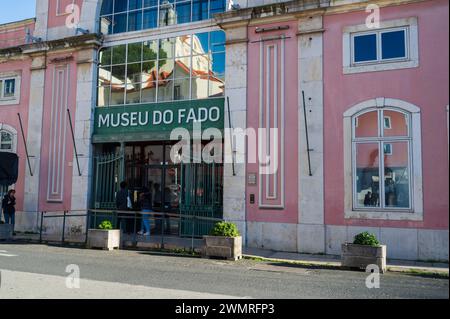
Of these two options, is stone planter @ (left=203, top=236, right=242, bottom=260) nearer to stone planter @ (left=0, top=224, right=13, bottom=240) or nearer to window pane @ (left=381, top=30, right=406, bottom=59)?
window pane @ (left=381, top=30, right=406, bottom=59)

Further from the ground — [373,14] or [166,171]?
[373,14]

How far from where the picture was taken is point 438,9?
36.8 ft

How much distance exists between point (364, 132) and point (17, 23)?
586 inches

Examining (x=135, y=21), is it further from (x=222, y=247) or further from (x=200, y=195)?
(x=222, y=247)

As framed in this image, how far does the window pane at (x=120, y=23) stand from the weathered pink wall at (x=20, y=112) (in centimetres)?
414

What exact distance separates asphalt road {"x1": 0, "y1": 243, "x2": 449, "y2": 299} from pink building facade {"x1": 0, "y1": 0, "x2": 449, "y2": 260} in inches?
90.8

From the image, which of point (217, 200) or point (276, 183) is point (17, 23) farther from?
point (276, 183)

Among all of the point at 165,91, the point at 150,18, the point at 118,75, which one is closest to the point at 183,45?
the point at 165,91

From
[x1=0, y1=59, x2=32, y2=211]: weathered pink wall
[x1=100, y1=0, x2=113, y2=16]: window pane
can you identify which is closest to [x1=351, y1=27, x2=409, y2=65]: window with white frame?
[x1=100, y1=0, x2=113, y2=16]: window pane

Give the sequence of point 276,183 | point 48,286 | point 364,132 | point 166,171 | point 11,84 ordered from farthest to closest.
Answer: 1. point 11,84
2. point 166,171
3. point 276,183
4. point 364,132
5. point 48,286

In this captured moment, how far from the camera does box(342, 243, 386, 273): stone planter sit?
9.20 meters

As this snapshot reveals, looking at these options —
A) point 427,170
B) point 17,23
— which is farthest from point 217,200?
point 17,23

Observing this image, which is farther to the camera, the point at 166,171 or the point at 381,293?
the point at 166,171

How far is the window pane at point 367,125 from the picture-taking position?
38.4ft
